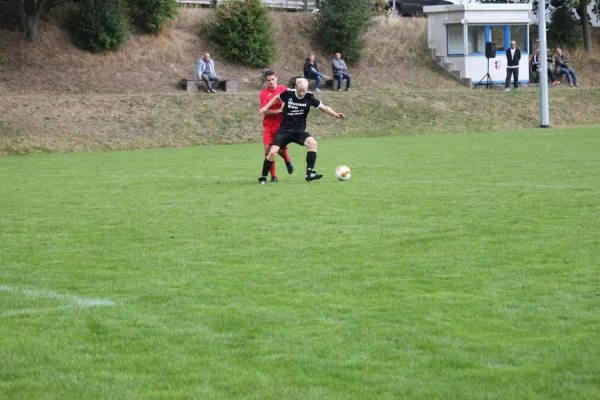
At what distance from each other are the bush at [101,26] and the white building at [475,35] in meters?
16.2

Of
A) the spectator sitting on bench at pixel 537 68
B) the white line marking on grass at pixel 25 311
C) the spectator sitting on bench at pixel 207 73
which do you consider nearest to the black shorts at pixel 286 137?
the white line marking on grass at pixel 25 311

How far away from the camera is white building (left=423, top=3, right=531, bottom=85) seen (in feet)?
153

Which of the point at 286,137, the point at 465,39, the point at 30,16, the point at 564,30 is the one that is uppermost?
the point at 30,16

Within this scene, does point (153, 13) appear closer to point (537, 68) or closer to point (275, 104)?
point (537, 68)

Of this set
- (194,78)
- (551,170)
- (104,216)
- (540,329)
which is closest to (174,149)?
(194,78)

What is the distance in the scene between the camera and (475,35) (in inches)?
1859

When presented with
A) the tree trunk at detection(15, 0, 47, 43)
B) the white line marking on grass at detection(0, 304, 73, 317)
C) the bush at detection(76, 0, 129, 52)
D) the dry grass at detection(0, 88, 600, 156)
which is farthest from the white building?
the white line marking on grass at detection(0, 304, 73, 317)

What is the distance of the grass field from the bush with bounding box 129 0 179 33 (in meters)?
27.1

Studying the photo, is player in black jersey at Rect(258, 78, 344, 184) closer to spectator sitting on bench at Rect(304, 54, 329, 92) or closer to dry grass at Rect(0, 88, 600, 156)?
dry grass at Rect(0, 88, 600, 156)

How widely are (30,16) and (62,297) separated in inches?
1281

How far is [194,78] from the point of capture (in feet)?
126

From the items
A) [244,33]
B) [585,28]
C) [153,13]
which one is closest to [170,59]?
[153,13]

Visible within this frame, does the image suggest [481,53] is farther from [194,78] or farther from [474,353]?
[474,353]

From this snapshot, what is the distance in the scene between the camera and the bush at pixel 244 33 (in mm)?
41500
